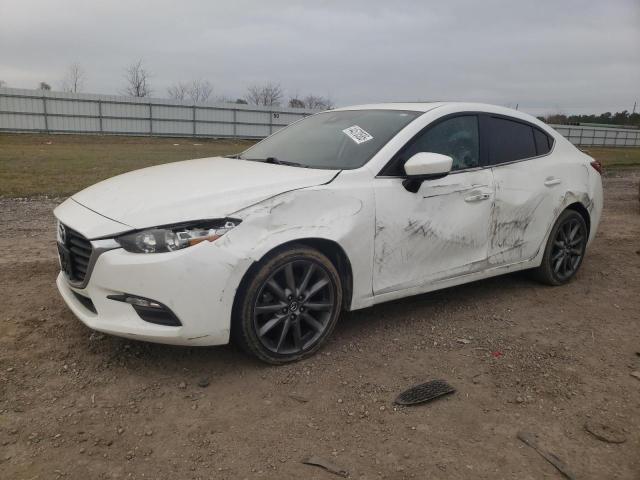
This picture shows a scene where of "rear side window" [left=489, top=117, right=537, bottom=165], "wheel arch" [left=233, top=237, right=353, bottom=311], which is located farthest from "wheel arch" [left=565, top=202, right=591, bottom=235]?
"wheel arch" [left=233, top=237, right=353, bottom=311]

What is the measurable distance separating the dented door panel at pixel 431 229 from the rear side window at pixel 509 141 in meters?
0.30

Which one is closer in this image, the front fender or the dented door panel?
the front fender

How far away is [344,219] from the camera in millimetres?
3330

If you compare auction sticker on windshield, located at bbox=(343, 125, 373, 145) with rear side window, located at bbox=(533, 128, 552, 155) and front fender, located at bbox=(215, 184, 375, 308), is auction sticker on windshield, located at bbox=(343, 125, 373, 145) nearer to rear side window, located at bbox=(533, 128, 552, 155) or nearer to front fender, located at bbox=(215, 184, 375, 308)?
front fender, located at bbox=(215, 184, 375, 308)

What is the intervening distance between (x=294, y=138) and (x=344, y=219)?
133cm

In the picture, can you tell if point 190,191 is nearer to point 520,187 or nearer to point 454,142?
point 454,142

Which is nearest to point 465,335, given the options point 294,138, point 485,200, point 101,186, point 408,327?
point 408,327

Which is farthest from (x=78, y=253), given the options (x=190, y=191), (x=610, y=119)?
(x=610, y=119)

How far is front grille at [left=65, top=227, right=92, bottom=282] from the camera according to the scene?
3.04m

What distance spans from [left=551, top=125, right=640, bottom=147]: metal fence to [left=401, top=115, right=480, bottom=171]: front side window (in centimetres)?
4743

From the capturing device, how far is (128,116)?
32.6m

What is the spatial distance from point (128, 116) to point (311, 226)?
3236 centimetres

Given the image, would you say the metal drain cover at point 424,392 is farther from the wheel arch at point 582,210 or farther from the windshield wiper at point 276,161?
the wheel arch at point 582,210

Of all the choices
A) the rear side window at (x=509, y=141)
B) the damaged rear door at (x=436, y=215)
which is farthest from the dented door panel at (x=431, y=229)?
the rear side window at (x=509, y=141)
